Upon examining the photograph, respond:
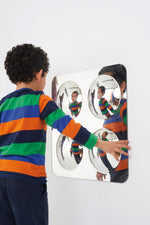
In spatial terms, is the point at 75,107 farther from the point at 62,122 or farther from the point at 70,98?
the point at 62,122

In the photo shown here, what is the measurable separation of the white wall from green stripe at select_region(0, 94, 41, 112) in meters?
0.37

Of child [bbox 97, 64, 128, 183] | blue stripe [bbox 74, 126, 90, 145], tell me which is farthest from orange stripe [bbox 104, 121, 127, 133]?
blue stripe [bbox 74, 126, 90, 145]

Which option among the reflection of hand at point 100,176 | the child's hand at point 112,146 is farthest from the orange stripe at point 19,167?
the reflection of hand at point 100,176

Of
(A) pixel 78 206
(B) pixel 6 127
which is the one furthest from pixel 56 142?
(B) pixel 6 127

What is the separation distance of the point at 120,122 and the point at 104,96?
142 mm

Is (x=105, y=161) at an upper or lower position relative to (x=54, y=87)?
lower

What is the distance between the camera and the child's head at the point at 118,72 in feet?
3.67

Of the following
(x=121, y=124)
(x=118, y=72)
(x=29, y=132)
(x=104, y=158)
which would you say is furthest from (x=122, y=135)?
(x=29, y=132)

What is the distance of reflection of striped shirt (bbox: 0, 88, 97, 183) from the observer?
0.93 m

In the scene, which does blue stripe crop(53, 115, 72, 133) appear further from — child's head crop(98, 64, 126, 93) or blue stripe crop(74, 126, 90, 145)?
child's head crop(98, 64, 126, 93)

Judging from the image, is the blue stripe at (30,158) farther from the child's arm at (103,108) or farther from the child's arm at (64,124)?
the child's arm at (103,108)

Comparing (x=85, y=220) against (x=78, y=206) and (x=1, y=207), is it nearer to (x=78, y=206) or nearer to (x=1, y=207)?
(x=78, y=206)

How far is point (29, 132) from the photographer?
3.12 ft

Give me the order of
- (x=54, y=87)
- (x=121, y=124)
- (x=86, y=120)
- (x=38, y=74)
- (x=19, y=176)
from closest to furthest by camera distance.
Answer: (x=19, y=176), (x=38, y=74), (x=121, y=124), (x=86, y=120), (x=54, y=87)
